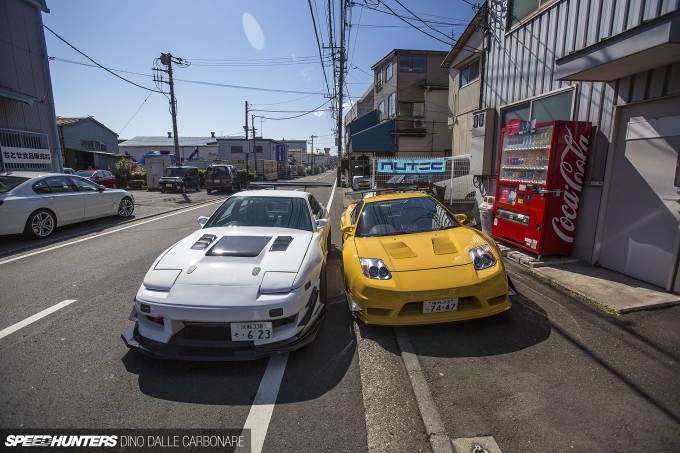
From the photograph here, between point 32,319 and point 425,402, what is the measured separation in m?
4.16

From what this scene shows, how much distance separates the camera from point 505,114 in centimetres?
789

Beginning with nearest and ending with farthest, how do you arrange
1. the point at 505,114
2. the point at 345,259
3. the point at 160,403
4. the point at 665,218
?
the point at 160,403 → the point at 345,259 → the point at 665,218 → the point at 505,114

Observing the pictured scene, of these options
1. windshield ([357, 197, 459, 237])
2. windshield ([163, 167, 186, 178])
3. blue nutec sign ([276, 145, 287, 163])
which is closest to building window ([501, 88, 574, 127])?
windshield ([357, 197, 459, 237])

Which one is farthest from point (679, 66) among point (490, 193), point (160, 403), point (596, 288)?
point (160, 403)

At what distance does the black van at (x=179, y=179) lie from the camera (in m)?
19.8

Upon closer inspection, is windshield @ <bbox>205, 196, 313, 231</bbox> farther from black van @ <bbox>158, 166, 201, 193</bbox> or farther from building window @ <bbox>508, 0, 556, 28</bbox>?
black van @ <bbox>158, 166, 201, 193</bbox>

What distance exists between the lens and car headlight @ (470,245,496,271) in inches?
133

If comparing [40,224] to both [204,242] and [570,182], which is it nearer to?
[204,242]

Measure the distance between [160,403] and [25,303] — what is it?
3072mm

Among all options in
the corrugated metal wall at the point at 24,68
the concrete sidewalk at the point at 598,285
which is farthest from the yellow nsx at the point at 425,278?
the corrugated metal wall at the point at 24,68

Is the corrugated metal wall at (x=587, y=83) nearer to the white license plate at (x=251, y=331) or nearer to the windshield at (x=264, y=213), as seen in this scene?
the windshield at (x=264, y=213)

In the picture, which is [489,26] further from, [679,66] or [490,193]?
[679,66]

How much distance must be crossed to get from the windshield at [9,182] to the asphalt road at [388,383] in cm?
458

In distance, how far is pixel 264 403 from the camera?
239 cm
